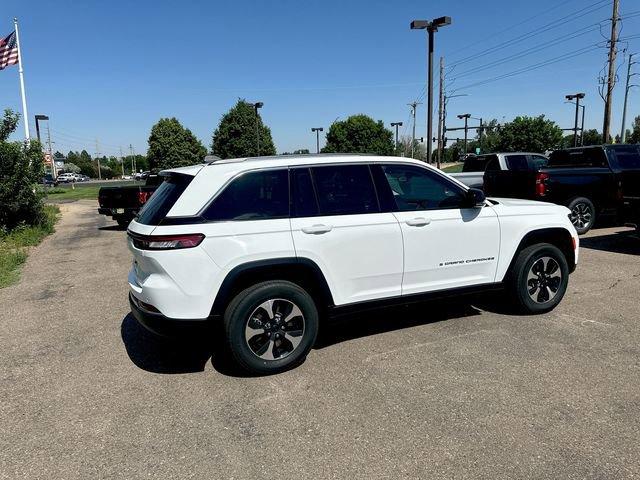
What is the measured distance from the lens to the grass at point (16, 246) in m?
8.16

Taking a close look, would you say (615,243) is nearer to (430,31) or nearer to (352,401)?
(352,401)

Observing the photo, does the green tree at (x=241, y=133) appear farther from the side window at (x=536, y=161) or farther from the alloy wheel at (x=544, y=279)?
the alloy wheel at (x=544, y=279)

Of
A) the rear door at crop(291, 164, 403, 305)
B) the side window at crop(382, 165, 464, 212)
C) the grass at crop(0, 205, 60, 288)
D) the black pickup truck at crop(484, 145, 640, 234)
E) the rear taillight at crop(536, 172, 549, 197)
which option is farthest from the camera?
the black pickup truck at crop(484, 145, 640, 234)

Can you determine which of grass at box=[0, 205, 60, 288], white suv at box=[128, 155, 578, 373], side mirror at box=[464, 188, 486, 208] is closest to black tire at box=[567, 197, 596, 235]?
white suv at box=[128, 155, 578, 373]

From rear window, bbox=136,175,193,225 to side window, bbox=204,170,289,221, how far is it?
31cm

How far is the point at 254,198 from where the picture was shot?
3910 mm

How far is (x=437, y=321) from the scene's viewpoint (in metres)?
5.12

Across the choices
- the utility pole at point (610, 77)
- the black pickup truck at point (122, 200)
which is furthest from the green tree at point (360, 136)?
the black pickup truck at point (122, 200)

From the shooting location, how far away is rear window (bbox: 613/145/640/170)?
10.7 metres

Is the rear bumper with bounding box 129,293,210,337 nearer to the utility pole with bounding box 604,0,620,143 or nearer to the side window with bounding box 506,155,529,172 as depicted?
the side window with bounding box 506,155,529,172

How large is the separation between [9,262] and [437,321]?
801cm

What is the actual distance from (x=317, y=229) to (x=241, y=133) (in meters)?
49.2

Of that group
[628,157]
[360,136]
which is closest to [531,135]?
[360,136]

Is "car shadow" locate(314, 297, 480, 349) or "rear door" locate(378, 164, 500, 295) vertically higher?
"rear door" locate(378, 164, 500, 295)
